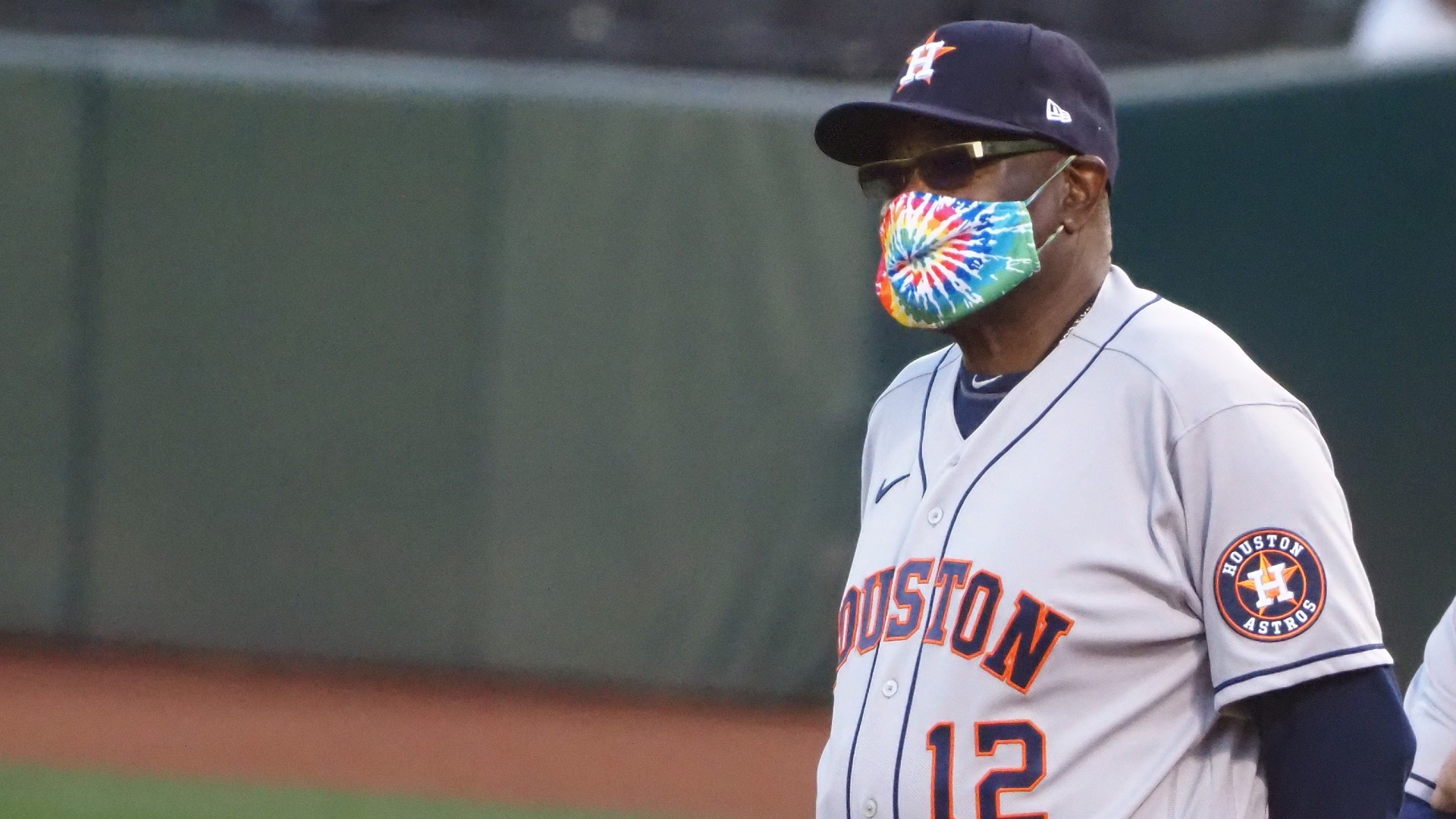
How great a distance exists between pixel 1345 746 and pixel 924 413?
0.57 metres

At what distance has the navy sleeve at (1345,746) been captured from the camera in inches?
54.3

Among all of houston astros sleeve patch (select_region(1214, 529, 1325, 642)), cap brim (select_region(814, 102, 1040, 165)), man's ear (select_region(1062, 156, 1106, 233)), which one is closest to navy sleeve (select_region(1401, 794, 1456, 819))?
houston astros sleeve patch (select_region(1214, 529, 1325, 642))

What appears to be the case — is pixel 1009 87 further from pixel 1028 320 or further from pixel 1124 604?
pixel 1124 604

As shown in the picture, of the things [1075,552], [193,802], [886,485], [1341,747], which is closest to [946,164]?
[886,485]

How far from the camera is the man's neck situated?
5.51ft

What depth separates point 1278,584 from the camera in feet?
4.55

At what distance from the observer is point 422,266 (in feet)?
21.7

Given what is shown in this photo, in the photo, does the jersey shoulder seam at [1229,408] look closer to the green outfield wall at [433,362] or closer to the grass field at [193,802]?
the grass field at [193,802]

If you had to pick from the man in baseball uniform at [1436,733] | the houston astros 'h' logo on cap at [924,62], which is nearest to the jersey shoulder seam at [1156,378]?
the houston astros 'h' logo on cap at [924,62]

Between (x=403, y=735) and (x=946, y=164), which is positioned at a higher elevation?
(x=946, y=164)

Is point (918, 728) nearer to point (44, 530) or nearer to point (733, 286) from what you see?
point (733, 286)

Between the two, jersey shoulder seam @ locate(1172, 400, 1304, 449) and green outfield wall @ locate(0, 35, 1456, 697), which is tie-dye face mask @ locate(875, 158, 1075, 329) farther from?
green outfield wall @ locate(0, 35, 1456, 697)

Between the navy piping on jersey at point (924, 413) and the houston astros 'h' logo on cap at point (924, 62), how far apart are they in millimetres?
287

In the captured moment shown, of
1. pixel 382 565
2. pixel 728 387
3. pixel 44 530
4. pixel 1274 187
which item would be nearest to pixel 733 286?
pixel 728 387
